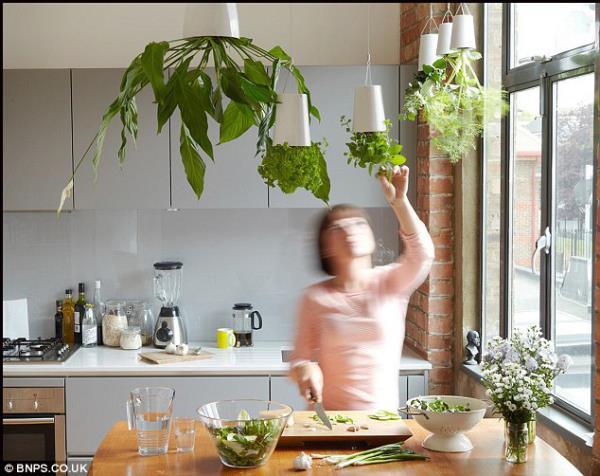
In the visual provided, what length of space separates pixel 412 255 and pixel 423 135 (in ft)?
4.32

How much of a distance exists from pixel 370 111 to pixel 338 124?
6.12ft

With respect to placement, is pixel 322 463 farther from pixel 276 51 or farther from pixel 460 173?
pixel 460 173

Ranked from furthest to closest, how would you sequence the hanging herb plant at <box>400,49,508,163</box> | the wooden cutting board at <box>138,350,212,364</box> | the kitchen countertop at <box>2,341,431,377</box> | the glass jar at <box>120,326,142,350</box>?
1. the glass jar at <box>120,326,142,350</box>
2. the wooden cutting board at <box>138,350,212,364</box>
3. the kitchen countertop at <box>2,341,431,377</box>
4. the hanging herb plant at <box>400,49,508,163</box>

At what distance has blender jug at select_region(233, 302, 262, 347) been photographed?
4.43 metres

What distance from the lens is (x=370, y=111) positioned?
2.33 metres

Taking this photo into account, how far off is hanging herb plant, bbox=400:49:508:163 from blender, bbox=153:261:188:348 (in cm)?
163

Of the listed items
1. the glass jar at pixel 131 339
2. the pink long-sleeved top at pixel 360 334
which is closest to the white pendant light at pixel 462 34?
the pink long-sleeved top at pixel 360 334

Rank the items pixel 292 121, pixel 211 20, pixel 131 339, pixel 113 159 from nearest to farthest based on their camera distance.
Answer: pixel 211 20 → pixel 292 121 → pixel 113 159 → pixel 131 339

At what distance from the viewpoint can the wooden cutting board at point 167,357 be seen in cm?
400

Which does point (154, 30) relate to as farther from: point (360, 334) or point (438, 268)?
point (360, 334)

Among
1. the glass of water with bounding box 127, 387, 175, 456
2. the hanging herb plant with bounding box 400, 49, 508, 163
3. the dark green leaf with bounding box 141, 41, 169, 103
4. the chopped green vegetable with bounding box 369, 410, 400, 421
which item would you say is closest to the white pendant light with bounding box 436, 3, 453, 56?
the hanging herb plant with bounding box 400, 49, 508, 163

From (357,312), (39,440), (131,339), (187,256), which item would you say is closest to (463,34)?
(357,312)

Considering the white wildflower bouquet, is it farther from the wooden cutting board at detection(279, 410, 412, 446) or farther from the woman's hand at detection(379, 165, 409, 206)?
the woman's hand at detection(379, 165, 409, 206)

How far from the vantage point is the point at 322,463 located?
96.3 inches
